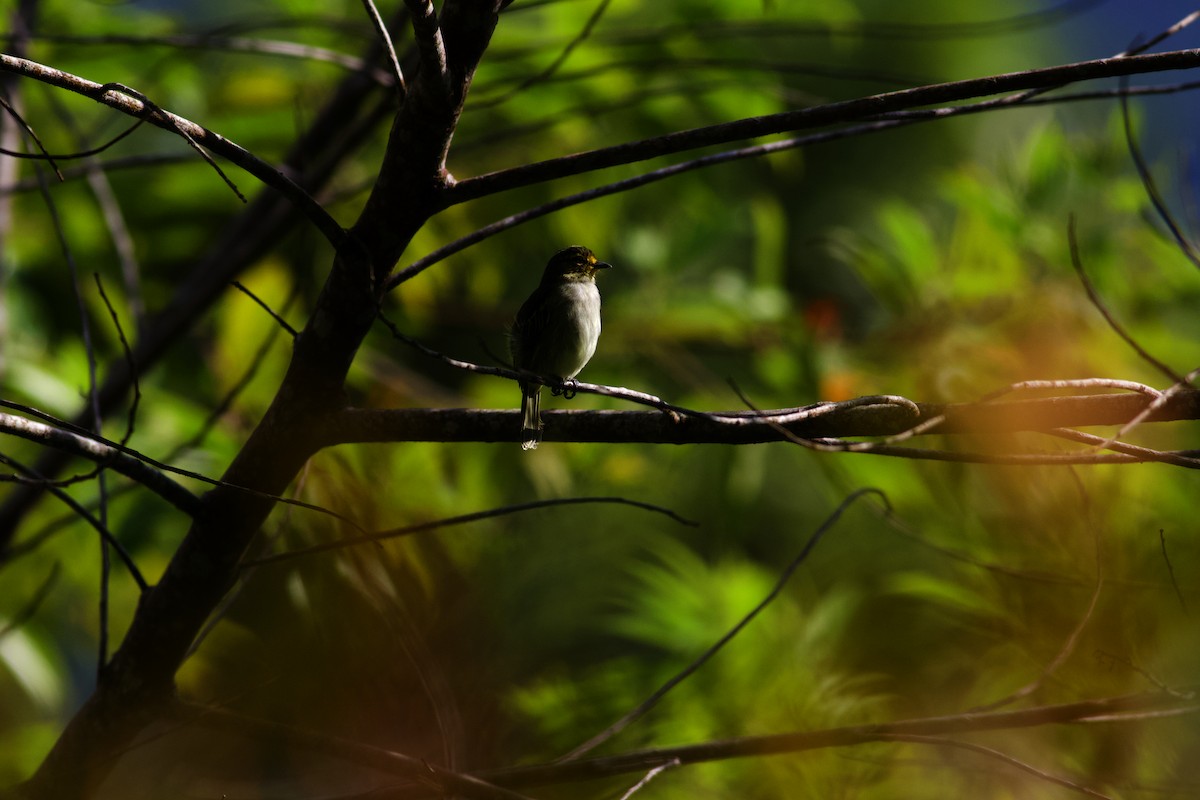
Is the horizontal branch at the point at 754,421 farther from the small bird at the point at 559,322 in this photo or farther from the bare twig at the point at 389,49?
the small bird at the point at 559,322

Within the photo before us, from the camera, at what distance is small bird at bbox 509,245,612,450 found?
8.36 feet

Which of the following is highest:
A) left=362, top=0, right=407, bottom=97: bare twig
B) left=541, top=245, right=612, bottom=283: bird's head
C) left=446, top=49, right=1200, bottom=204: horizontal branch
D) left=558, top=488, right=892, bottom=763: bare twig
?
left=541, top=245, right=612, bottom=283: bird's head

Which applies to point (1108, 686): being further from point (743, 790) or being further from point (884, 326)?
point (884, 326)

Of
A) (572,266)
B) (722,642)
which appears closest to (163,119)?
(722,642)

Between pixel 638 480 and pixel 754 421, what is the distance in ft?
5.41

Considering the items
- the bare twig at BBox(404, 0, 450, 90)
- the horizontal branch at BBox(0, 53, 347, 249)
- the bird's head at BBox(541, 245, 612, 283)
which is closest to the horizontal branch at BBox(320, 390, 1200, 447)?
the horizontal branch at BBox(0, 53, 347, 249)

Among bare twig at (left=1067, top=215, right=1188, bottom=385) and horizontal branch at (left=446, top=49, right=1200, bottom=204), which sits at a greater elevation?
horizontal branch at (left=446, top=49, right=1200, bottom=204)

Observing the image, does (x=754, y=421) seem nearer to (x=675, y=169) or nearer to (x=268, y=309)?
(x=675, y=169)

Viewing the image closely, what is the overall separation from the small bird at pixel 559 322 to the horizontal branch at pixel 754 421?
1.24 metres

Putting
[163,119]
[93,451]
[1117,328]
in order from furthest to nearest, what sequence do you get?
1. [1117,328]
2. [93,451]
3. [163,119]

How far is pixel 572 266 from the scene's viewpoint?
2.66 metres

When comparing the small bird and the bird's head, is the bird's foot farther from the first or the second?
the bird's head

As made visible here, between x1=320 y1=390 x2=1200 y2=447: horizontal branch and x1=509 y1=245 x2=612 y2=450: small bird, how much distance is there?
1236mm

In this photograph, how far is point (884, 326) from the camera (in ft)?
9.46
